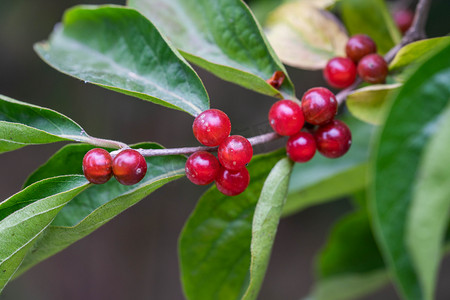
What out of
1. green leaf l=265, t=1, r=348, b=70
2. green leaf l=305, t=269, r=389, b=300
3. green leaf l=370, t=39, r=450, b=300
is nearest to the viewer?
green leaf l=370, t=39, r=450, b=300

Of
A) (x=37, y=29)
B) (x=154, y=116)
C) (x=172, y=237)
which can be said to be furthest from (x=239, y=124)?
(x=37, y=29)

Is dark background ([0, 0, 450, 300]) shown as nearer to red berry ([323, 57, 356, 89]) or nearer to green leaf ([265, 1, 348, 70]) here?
green leaf ([265, 1, 348, 70])

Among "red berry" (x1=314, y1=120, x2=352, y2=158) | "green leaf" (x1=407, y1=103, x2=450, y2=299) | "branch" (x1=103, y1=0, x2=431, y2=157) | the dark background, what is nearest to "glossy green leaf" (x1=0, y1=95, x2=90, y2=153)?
"branch" (x1=103, y1=0, x2=431, y2=157)

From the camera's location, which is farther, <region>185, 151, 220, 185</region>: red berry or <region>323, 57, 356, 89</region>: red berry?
<region>323, 57, 356, 89</region>: red berry

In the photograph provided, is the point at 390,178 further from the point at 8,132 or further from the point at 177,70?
the point at 8,132

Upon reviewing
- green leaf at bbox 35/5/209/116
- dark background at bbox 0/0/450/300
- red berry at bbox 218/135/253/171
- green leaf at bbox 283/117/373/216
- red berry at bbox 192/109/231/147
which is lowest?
dark background at bbox 0/0/450/300

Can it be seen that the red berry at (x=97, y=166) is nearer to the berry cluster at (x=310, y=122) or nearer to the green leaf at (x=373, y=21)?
the berry cluster at (x=310, y=122)

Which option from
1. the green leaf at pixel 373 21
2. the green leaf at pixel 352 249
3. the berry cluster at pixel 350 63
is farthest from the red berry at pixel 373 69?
the green leaf at pixel 352 249

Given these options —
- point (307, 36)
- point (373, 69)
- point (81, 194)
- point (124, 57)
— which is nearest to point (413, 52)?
point (373, 69)
